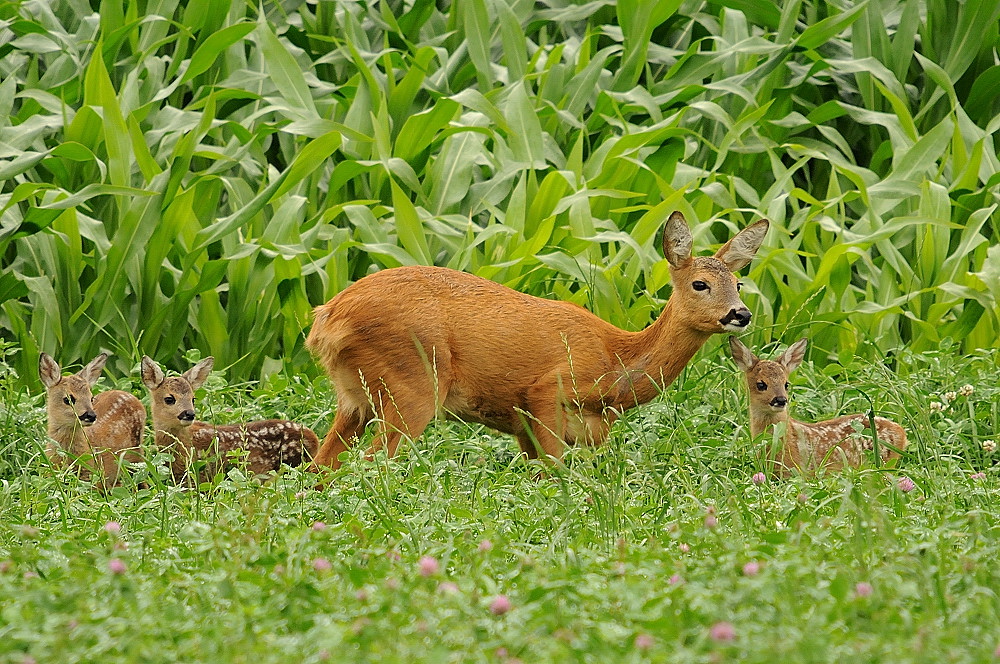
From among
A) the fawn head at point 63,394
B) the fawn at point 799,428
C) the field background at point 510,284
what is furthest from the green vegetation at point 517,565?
the fawn head at point 63,394

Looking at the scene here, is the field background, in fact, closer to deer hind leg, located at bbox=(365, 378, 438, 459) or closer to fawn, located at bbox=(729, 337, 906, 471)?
fawn, located at bbox=(729, 337, 906, 471)

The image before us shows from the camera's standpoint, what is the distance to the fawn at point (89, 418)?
18.7 feet

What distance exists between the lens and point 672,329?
18.8 ft

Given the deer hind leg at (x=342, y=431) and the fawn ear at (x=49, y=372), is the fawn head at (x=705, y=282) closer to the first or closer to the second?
the deer hind leg at (x=342, y=431)

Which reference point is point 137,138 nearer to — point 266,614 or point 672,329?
point 672,329

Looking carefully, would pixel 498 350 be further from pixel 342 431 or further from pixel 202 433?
pixel 202 433

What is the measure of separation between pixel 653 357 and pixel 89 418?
2392 mm

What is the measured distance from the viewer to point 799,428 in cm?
564

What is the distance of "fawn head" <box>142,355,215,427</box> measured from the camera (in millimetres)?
5855

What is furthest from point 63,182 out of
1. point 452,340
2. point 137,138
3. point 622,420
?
point 622,420

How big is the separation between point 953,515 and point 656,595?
1300mm

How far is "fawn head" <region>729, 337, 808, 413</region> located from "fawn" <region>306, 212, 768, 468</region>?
0.70 feet

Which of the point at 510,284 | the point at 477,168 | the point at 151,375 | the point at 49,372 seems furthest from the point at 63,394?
the point at 477,168

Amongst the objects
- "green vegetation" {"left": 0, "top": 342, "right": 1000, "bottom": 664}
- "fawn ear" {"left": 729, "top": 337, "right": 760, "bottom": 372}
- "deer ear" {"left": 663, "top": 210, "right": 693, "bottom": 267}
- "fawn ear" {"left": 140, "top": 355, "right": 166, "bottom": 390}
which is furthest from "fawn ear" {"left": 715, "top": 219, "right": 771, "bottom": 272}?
"fawn ear" {"left": 140, "top": 355, "right": 166, "bottom": 390}
